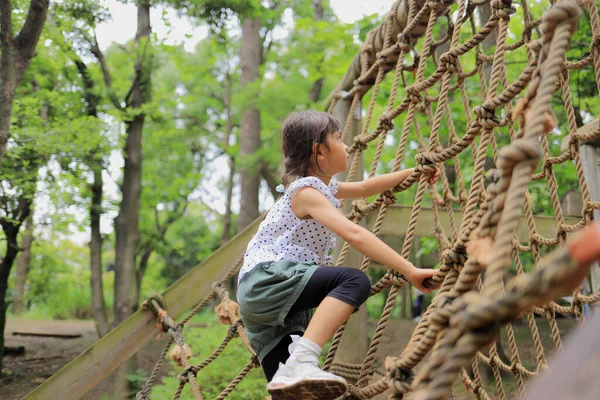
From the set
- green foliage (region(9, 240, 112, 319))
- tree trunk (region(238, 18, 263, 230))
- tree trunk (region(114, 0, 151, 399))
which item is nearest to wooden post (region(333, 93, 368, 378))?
tree trunk (region(114, 0, 151, 399))

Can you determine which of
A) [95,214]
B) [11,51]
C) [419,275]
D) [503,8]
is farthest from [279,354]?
[95,214]

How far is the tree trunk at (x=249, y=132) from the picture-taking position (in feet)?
25.1

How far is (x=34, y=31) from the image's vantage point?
9.41ft

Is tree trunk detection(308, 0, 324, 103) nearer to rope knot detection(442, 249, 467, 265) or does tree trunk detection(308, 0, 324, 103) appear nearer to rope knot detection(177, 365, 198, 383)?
rope knot detection(177, 365, 198, 383)

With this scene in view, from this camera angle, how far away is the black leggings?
1.41 metres

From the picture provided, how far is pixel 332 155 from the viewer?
1700 millimetres

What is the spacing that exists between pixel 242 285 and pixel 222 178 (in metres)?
14.0

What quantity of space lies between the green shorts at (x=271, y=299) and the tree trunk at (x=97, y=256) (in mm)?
4384

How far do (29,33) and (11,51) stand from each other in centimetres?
13

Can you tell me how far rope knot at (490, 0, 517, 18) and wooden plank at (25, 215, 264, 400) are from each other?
135cm

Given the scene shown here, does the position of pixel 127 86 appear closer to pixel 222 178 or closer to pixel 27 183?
pixel 27 183

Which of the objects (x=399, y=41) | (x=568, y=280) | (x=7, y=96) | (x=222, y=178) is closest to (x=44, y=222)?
(x=7, y=96)

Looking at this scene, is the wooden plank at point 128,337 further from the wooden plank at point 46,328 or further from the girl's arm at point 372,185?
the wooden plank at point 46,328

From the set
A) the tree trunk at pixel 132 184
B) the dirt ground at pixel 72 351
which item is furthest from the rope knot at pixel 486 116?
the tree trunk at pixel 132 184
